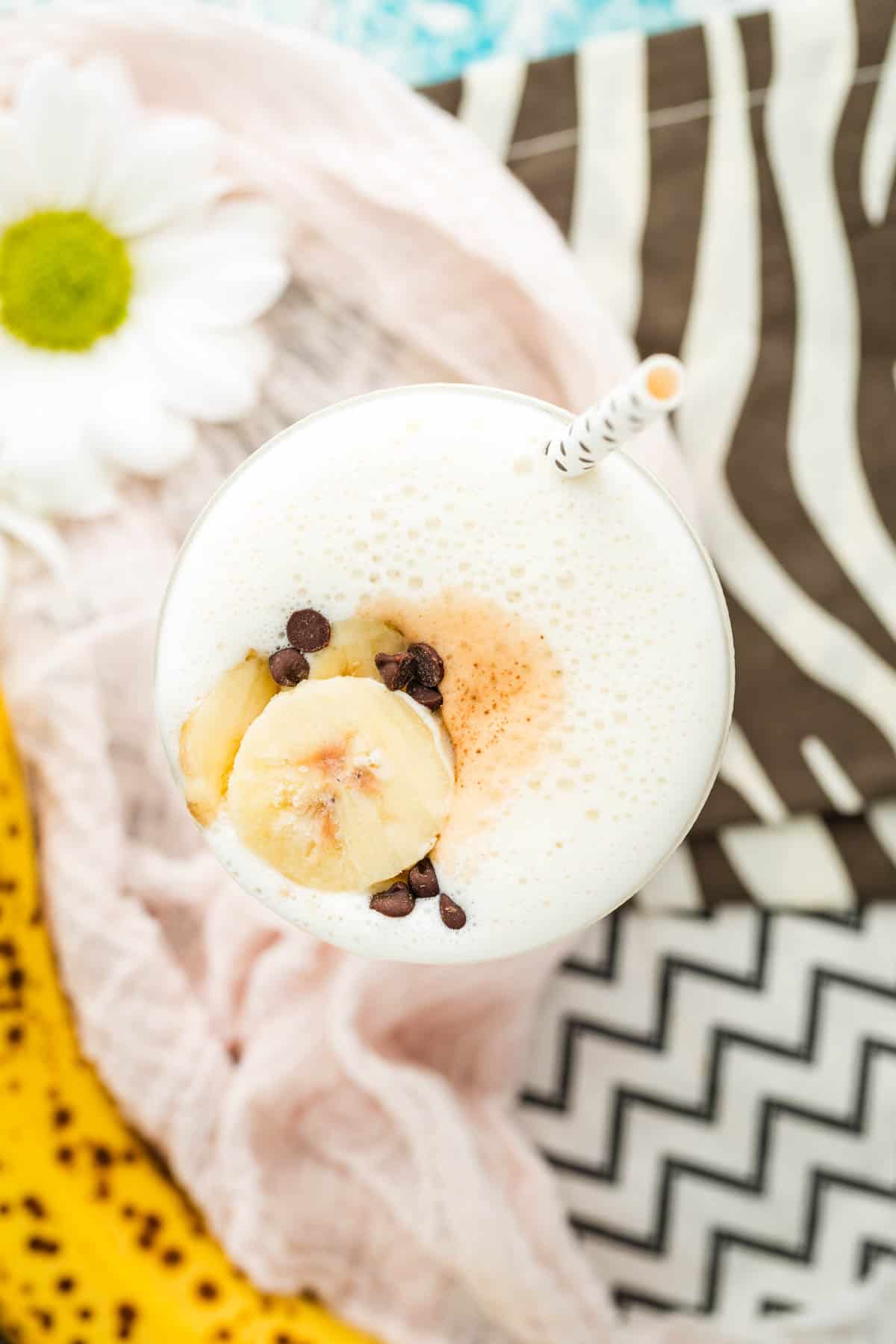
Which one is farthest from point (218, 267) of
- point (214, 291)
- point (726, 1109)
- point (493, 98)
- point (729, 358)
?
point (726, 1109)

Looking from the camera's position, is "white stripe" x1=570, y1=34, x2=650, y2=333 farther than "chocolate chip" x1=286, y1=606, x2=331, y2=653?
Yes

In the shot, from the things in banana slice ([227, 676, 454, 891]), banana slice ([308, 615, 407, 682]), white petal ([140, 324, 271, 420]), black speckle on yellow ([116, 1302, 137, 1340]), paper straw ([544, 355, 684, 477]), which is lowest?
black speckle on yellow ([116, 1302, 137, 1340])

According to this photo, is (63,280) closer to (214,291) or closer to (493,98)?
(214,291)

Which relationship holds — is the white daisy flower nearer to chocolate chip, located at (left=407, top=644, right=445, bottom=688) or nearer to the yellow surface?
the yellow surface

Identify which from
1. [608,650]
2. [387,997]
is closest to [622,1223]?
[387,997]

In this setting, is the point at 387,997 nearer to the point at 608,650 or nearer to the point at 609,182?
the point at 608,650

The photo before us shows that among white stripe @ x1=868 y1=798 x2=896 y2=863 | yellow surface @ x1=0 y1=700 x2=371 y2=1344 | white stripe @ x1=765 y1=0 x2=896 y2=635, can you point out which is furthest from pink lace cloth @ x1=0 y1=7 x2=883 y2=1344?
white stripe @ x1=868 y1=798 x2=896 y2=863

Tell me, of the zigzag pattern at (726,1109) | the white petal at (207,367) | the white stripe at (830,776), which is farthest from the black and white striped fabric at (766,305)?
the white petal at (207,367)
